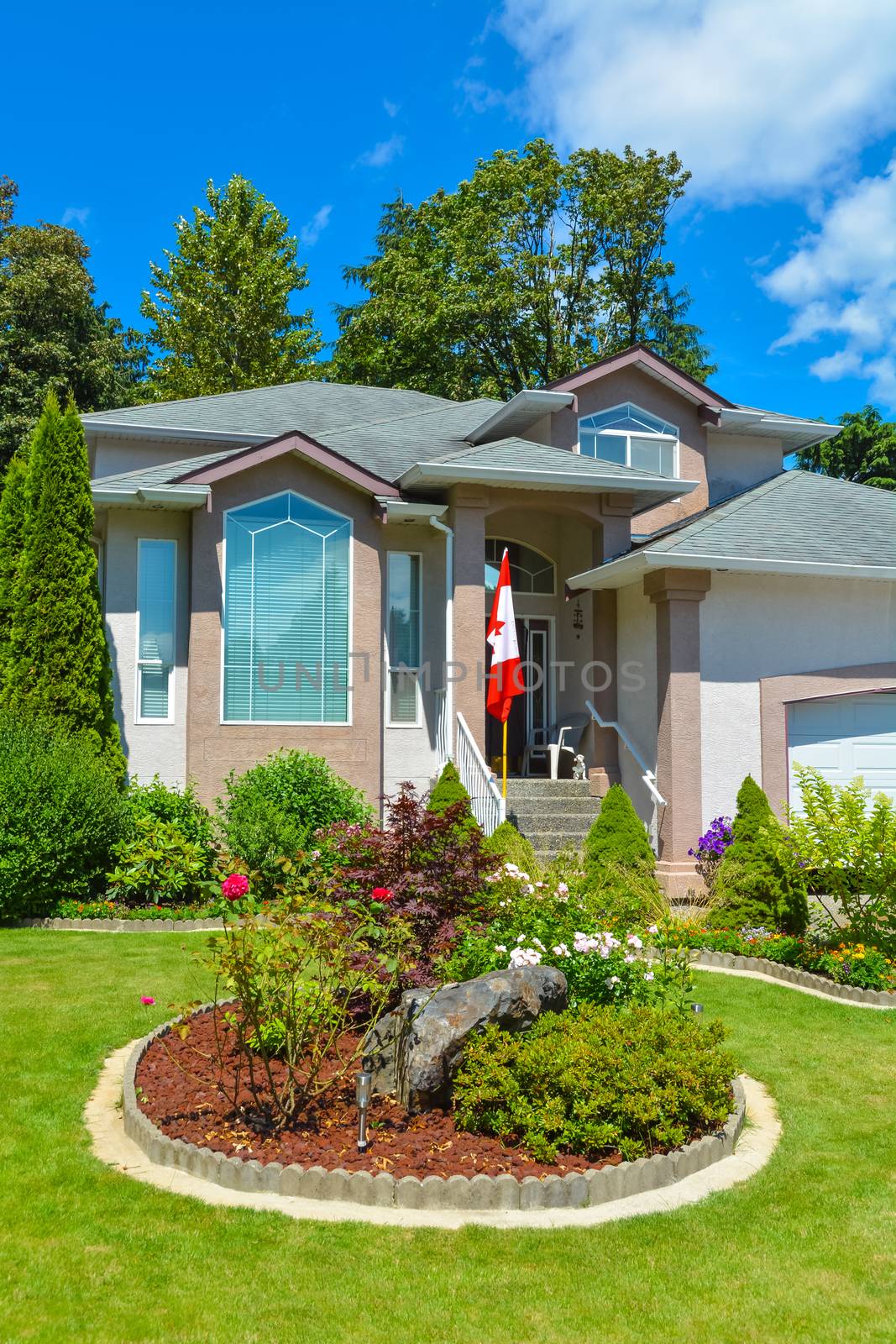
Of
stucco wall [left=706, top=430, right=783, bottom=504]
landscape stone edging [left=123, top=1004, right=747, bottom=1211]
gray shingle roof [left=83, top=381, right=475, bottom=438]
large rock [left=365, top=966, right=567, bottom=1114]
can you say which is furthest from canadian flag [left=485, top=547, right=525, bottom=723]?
landscape stone edging [left=123, top=1004, right=747, bottom=1211]

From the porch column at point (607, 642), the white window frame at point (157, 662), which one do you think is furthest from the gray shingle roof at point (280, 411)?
the porch column at point (607, 642)

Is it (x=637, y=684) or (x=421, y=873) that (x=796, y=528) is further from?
(x=421, y=873)

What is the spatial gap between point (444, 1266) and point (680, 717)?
30.6 ft

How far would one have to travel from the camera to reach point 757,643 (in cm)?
1340

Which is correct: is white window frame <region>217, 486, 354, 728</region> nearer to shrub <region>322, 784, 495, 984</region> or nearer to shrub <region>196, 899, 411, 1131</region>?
shrub <region>322, 784, 495, 984</region>

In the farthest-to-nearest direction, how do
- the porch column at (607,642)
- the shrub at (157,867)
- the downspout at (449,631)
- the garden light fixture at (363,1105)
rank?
1. the porch column at (607,642)
2. the downspout at (449,631)
3. the shrub at (157,867)
4. the garden light fixture at (363,1105)

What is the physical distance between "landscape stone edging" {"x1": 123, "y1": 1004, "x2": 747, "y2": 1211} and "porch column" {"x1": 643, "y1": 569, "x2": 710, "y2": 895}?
7.72 m

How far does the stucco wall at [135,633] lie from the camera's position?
1336cm

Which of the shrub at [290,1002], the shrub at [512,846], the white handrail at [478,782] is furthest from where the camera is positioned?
the white handrail at [478,782]

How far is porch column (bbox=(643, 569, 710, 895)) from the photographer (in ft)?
42.3

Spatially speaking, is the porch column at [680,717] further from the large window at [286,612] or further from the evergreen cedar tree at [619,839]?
the large window at [286,612]

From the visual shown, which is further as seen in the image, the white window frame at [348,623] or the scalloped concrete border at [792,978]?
the white window frame at [348,623]

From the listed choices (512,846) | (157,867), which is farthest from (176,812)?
(512,846)

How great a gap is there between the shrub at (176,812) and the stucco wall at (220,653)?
0.55 metres
